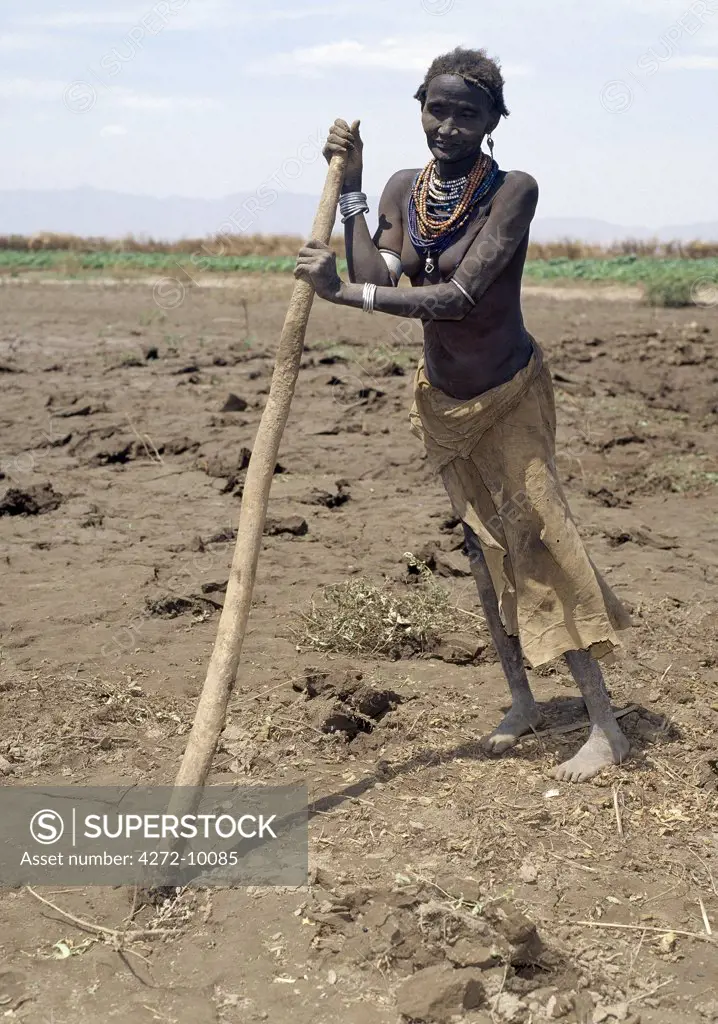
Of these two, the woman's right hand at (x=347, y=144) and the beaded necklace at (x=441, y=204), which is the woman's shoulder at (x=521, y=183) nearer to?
the beaded necklace at (x=441, y=204)

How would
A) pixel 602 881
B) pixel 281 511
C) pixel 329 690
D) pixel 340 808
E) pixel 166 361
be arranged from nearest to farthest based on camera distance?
pixel 602 881, pixel 340 808, pixel 329 690, pixel 281 511, pixel 166 361

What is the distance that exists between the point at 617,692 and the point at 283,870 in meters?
1.72

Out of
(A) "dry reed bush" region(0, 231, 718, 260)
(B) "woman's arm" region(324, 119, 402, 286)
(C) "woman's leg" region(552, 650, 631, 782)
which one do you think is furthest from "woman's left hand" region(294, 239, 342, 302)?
(A) "dry reed bush" region(0, 231, 718, 260)

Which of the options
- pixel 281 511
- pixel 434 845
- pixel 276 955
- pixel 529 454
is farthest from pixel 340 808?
pixel 281 511

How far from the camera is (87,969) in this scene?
113 inches

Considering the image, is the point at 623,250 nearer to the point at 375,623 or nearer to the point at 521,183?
the point at 375,623

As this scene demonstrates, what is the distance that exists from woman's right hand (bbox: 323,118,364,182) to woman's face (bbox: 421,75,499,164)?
0.21m

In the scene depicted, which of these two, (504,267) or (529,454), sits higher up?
(504,267)

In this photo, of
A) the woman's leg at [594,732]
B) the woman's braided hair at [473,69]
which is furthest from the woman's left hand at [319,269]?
the woman's leg at [594,732]

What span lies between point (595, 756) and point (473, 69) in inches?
86.2

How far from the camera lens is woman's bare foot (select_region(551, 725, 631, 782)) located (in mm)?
3721

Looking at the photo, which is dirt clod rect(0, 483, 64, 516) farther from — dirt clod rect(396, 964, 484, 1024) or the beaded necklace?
dirt clod rect(396, 964, 484, 1024)

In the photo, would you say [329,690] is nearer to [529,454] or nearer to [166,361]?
[529,454]

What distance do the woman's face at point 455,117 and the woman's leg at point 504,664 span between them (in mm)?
1220
